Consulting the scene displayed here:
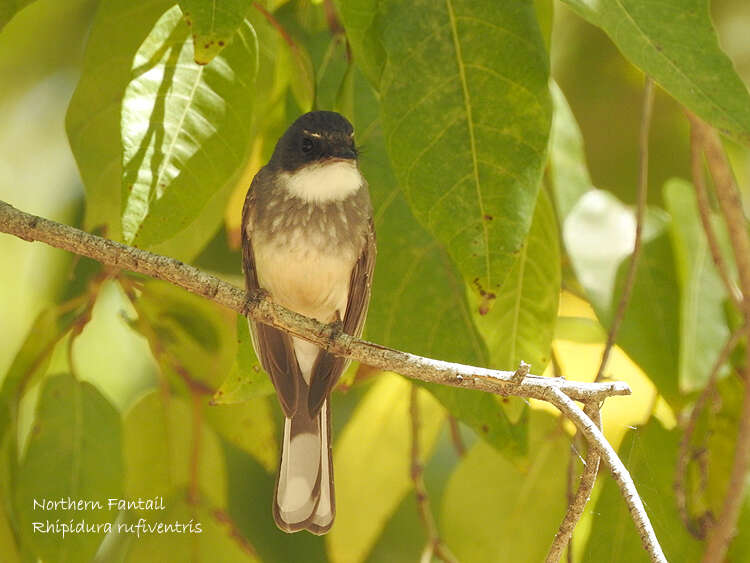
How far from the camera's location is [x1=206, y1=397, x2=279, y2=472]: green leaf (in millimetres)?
2824

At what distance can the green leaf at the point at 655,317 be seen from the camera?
98.4 inches

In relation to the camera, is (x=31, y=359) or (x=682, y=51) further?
(x=31, y=359)

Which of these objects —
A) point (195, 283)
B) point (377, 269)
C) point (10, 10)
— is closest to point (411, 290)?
point (377, 269)

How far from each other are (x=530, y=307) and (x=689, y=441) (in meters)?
0.67

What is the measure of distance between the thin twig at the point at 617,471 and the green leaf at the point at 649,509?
0.55 metres

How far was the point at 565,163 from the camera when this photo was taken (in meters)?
2.68

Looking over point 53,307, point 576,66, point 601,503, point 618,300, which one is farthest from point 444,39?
point 576,66

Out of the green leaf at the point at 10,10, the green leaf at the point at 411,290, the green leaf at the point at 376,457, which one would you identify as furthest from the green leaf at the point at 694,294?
the green leaf at the point at 10,10

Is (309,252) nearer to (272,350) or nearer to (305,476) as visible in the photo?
(272,350)

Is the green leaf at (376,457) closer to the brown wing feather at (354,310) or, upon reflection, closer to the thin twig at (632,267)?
the brown wing feather at (354,310)

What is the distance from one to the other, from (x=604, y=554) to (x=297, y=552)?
2107mm

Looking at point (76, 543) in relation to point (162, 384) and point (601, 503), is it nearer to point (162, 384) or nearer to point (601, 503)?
point (162, 384)

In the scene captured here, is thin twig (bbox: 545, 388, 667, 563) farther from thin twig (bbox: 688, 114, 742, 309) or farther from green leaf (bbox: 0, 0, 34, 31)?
green leaf (bbox: 0, 0, 34, 31)

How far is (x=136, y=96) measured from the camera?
2051 millimetres
